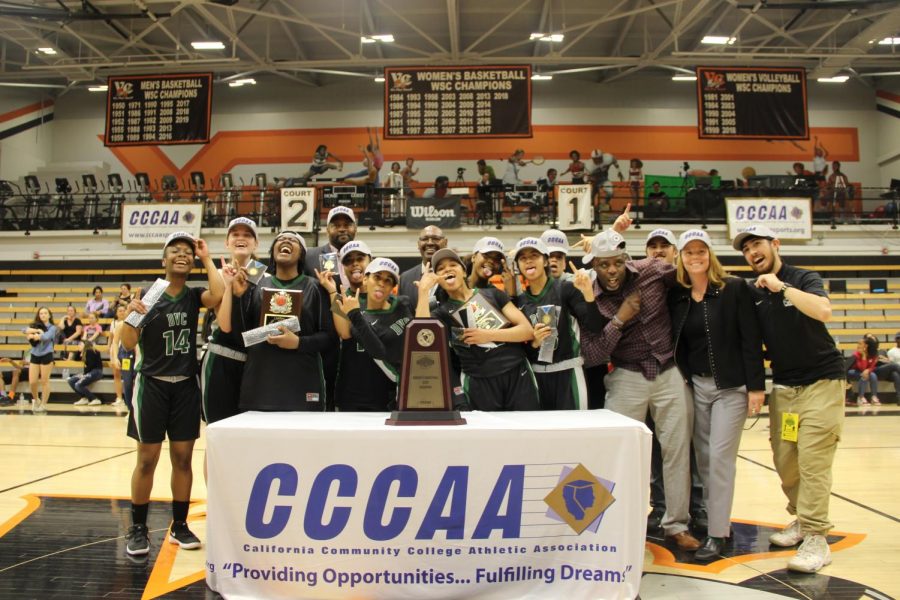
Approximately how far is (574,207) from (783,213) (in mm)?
4489

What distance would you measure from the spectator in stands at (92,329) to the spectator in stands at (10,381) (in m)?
1.17

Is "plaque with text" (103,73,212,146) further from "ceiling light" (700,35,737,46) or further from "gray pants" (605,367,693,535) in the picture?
"ceiling light" (700,35,737,46)

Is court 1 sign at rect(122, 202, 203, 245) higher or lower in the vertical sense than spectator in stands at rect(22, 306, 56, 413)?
higher

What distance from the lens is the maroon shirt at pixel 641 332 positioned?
11.4 ft

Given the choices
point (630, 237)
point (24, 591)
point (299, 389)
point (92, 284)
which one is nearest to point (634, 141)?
point (630, 237)

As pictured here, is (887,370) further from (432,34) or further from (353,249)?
(432,34)

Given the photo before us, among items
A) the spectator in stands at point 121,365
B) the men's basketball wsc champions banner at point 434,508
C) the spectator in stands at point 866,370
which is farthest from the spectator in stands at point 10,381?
the spectator in stands at point 866,370

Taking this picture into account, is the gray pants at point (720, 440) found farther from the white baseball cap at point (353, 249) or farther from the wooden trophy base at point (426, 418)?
the white baseball cap at point (353, 249)

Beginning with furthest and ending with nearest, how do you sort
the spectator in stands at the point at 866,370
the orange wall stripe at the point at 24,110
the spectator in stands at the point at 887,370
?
1. the orange wall stripe at the point at 24,110
2. the spectator in stands at the point at 866,370
3. the spectator in stands at the point at 887,370

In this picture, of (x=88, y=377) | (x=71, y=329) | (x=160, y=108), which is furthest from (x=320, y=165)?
(x=88, y=377)

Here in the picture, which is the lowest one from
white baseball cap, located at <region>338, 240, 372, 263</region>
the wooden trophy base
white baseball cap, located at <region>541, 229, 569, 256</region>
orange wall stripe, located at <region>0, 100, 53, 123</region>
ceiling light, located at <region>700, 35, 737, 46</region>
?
the wooden trophy base

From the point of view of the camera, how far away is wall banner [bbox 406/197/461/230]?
1265 centimetres

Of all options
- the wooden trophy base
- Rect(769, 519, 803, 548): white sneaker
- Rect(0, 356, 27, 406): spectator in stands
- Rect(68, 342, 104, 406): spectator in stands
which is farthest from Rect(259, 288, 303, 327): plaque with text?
Rect(0, 356, 27, 406): spectator in stands

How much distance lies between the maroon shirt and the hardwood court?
1.06 metres
